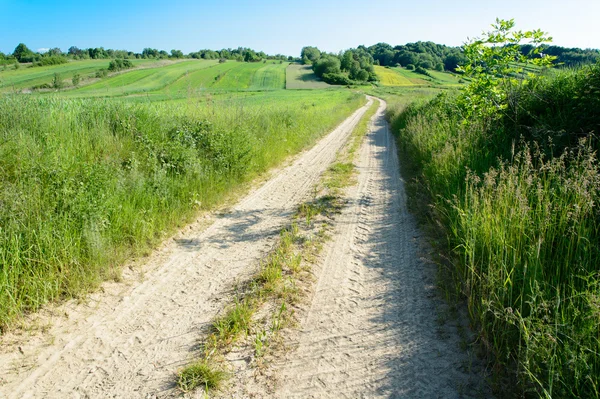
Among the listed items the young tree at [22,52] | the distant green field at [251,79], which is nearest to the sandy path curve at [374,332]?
the distant green field at [251,79]

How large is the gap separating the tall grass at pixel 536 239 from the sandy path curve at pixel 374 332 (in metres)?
0.48

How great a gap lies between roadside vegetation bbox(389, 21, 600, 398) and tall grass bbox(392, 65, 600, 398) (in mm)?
16

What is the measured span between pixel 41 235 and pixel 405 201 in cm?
663

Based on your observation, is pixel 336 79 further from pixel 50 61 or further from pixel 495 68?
pixel 495 68

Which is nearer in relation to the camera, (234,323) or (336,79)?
(234,323)

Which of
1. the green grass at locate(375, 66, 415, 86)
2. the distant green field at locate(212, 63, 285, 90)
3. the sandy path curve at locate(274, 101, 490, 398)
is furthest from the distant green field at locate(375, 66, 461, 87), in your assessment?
the sandy path curve at locate(274, 101, 490, 398)

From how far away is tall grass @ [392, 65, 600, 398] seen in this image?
2688mm

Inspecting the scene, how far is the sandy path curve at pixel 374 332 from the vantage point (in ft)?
9.96

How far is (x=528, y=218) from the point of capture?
4.07 metres

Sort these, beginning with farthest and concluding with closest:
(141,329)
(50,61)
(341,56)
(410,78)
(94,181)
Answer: (341,56) < (410,78) < (50,61) < (94,181) < (141,329)

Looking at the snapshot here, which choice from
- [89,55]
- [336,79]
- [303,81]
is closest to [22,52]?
[89,55]

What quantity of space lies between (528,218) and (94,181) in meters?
6.10

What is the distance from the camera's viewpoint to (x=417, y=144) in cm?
1151

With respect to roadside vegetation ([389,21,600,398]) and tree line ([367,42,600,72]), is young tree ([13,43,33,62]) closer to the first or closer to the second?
roadside vegetation ([389,21,600,398])
